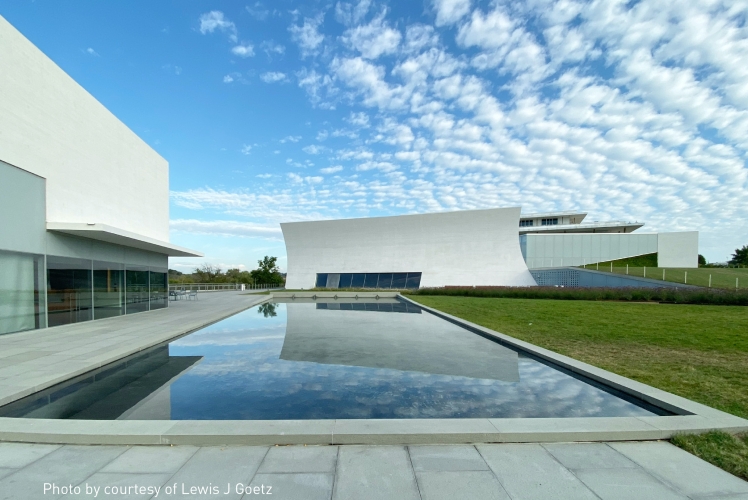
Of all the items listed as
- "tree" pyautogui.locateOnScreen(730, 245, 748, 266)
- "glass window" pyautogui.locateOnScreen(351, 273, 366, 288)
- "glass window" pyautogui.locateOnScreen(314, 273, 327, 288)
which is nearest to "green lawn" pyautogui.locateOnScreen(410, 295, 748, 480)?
"glass window" pyautogui.locateOnScreen(351, 273, 366, 288)

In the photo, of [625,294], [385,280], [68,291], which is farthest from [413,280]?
[68,291]

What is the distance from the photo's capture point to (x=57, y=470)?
306 centimetres

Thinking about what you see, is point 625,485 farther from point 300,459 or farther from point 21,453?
point 21,453

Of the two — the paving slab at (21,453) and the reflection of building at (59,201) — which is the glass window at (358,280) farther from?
the paving slab at (21,453)

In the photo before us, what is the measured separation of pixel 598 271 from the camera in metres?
27.8

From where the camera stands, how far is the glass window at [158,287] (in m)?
17.0

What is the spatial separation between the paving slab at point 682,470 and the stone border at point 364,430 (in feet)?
0.64

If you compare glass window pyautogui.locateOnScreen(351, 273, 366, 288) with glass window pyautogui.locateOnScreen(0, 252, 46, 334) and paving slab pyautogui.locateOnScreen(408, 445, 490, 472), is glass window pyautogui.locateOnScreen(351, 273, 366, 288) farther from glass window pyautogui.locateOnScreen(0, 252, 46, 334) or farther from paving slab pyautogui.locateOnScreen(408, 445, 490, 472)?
paving slab pyautogui.locateOnScreen(408, 445, 490, 472)

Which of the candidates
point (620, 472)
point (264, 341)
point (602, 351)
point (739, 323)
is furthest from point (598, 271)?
point (620, 472)

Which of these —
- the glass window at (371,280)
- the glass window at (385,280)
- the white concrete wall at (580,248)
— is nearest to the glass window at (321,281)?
the glass window at (371,280)

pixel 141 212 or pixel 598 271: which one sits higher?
pixel 141 212

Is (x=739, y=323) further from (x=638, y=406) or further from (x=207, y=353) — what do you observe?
(x=207, y=353)

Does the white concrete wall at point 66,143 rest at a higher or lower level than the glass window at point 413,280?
higher

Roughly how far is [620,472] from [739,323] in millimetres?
11219
